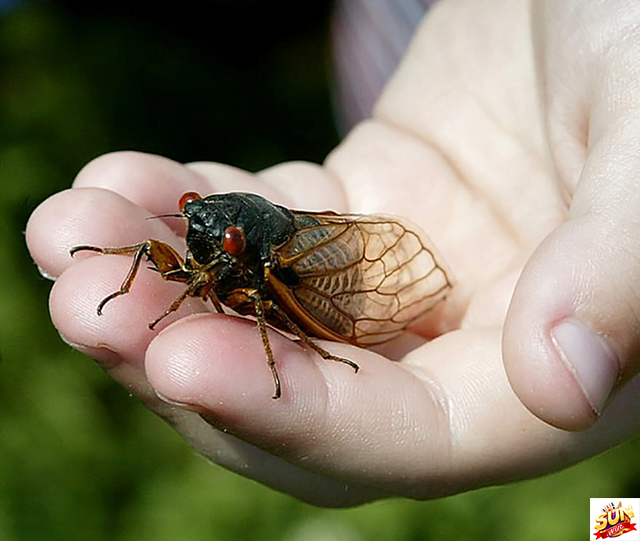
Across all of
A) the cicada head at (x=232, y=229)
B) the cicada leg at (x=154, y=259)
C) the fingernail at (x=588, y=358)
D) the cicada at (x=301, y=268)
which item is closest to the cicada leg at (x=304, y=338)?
the cicada at (x=301, y=268)

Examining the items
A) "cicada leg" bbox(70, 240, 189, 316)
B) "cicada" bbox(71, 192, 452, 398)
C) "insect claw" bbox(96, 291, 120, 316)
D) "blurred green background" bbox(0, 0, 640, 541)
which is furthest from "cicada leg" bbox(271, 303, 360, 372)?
"blurred green background" bbox(0, 0, 640, 541)

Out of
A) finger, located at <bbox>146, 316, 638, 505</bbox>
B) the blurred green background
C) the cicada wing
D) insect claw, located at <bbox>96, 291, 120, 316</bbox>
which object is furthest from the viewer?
the blurred green background

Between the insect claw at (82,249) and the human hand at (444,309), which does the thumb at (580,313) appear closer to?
the human hand at (444,309)

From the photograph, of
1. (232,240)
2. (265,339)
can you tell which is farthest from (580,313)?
(232,240)

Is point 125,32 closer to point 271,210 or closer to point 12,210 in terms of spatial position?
point 12,210

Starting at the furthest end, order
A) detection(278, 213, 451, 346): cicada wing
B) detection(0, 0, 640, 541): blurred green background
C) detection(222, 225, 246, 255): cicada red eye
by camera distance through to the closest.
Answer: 1. detection(0, 0, 640, 541): blurred green background
2. detection(278, 213, 451, 346): cicada wing
3. detection(222, 225, 246, 255): cicada red eye

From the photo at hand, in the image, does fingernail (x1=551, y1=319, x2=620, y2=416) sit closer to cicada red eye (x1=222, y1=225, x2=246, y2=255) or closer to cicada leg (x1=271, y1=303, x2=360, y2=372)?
cicada leg (x1=271, y1=303, x2=360, y2=372)

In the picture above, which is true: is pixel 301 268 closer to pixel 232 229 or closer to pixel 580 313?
pixel 232 229

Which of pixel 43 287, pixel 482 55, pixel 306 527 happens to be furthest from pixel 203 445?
pixel 43 287
